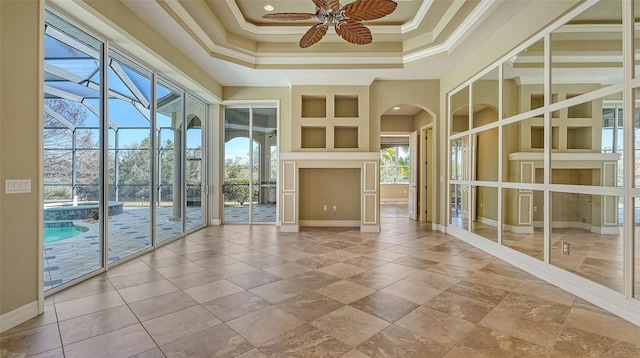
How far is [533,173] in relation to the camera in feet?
12.1

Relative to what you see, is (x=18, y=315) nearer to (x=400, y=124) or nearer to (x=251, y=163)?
(x=251, y=163)

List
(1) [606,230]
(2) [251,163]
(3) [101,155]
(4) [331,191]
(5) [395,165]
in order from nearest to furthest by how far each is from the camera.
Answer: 1. (1) [606,230]
2. (3) [101,155]
3. (4) [331,191]
4. (2) [251,163]
5. (5) [395,165]

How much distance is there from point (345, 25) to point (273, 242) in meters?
3.77

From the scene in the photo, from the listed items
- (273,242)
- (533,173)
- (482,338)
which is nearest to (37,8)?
(273,242)

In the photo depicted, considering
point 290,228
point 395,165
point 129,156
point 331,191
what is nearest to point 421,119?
point 331,191

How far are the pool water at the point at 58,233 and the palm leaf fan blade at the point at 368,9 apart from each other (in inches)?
166

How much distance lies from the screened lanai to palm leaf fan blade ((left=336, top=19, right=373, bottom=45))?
3032mm

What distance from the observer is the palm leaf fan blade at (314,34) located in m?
3.61

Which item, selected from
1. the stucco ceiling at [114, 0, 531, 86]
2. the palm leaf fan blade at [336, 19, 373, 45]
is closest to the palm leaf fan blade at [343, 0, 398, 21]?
the palm leaf fan blade at [336, 19, 373, 45]

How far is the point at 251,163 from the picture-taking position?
704cm

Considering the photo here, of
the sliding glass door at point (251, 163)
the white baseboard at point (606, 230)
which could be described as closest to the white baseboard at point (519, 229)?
the white baseboard at point (606, 230)

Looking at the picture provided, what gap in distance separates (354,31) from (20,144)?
12.0 ft

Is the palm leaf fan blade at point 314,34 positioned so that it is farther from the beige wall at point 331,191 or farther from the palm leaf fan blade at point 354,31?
the beige wall at point 331,191

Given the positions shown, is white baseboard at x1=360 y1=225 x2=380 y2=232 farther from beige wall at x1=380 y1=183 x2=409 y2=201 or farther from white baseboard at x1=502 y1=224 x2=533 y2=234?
beige wall at x1=380 y1=183 x2=409 y2=201
